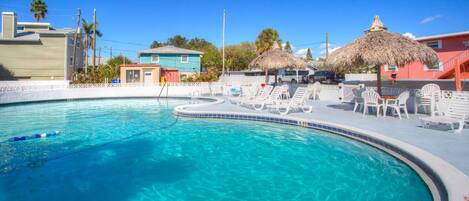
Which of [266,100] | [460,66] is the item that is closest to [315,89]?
[266,100]

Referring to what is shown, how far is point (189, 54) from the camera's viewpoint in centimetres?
3378

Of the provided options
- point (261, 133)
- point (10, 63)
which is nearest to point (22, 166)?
point (261, 133)

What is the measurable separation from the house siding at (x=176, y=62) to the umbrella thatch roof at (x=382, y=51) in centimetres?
2510

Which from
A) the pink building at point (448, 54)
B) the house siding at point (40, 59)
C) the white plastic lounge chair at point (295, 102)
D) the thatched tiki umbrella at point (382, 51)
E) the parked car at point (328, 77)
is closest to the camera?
the thatched tiki umbrella at point (382, 51)

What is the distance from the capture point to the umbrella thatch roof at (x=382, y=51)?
9.42 metres

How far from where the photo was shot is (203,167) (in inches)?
216

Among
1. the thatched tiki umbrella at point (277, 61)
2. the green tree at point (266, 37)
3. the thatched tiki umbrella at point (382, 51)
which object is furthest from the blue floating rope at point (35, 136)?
the green tree at point (266, 37)

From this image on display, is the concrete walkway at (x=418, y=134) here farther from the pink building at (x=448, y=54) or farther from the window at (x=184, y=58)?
the window at (x=184, y=58)

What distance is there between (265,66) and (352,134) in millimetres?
9411

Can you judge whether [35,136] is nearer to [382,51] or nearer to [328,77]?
[382,51]

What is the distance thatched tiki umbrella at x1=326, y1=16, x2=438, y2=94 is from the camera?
9.42m

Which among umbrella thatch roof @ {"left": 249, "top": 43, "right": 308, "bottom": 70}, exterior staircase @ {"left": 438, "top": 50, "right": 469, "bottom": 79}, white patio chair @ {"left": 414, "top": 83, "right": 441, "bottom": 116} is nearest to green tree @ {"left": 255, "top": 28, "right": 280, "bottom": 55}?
exterior staircase @ {"left": 438, "top": 50, "right": 469, "bottom": 79}

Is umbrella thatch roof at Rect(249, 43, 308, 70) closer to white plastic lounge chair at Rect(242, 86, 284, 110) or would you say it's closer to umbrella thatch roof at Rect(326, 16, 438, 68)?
white plastic lounge chair at Rect(242, 86, 284, 110)

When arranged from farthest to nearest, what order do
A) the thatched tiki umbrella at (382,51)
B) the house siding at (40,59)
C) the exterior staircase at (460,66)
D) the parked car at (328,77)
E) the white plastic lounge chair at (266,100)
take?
the parked car at (328,77), the house siding at (40,59), the exterior staircase at (460,66), the white plastic lounge chair at (266,100), the thatched tiki umbrella at (382,51)
